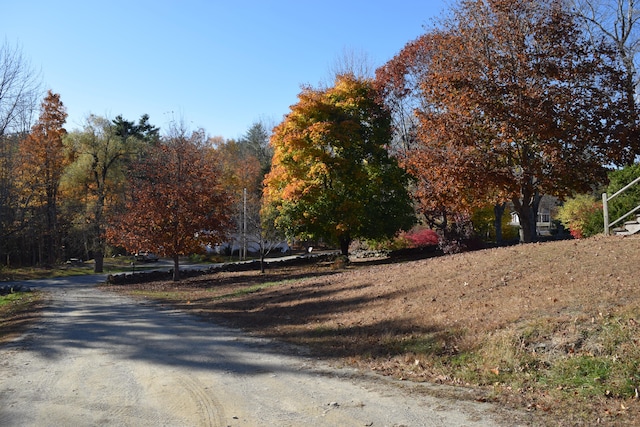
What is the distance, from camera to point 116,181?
153ft

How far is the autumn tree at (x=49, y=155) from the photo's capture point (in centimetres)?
3762

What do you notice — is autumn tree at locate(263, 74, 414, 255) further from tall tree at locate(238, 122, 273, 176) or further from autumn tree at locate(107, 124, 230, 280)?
tall tree at locate(238, 122, 273, 176)

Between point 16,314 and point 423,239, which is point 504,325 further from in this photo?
point 423,239

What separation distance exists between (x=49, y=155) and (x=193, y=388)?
121ft

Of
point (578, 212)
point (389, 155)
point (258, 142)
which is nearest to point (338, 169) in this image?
point (389, 155)

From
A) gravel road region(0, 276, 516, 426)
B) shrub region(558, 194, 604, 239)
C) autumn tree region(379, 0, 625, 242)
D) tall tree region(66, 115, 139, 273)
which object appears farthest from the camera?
tall tree region(66, 115, 139, 273)

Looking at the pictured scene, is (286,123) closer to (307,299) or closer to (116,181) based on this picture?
(307,299)

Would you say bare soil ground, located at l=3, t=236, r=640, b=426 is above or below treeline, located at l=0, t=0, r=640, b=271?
below

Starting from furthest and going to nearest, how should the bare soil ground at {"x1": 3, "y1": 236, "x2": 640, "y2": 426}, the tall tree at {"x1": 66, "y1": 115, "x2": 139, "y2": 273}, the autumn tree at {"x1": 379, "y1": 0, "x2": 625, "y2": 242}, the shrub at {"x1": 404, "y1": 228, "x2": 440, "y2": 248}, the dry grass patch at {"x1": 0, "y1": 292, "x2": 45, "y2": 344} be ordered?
the tall tree at {"x1": 66, "y1": 115, "x2": 139, "y2": 273} < the shrub at {"x1": 404, "y1": 228, "x2": 440, "y2": 248} < the autumn tree at {"x1": 379, "y1": 0, "x2": 625, "y2": 242} < the dry grass patch at {"x1": 0, "y1": 292, "x2": 45, "y2": 344} < the bare soil ground at {"x1": 3, "y1": 236, "x2": 640, "y2": 426}

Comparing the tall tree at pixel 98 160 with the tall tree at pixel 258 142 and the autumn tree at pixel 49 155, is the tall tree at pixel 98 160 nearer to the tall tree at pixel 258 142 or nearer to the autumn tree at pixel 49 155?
the autumn tree at pixel 49 155

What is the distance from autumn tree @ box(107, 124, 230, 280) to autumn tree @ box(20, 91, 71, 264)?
864cm

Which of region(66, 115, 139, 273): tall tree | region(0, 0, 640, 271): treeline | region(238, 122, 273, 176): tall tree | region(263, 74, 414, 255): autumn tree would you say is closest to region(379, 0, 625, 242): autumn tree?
region(0, 0, 640, 271): treeline

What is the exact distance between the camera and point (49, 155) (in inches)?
1547

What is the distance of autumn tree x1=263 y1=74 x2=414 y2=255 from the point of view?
30.2m
